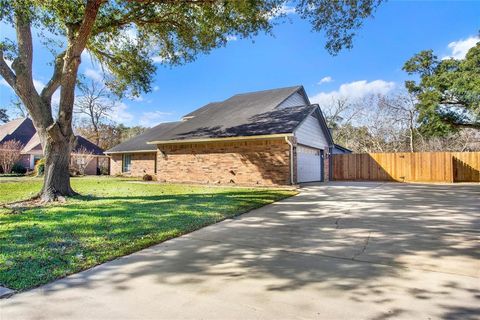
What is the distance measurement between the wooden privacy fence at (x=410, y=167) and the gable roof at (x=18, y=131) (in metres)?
29.0

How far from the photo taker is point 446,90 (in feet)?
58.6

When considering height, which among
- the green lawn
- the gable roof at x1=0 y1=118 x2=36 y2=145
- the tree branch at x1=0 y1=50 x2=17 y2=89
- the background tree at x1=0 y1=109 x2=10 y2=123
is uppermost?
the background tree at x1=0 y1=109 x2=10 y2=123

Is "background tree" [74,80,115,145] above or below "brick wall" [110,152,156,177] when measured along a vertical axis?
above

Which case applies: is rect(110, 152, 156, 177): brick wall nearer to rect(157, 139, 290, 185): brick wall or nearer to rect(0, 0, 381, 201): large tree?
rect(157, 139, 290, 185): brick wall

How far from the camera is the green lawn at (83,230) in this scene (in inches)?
130

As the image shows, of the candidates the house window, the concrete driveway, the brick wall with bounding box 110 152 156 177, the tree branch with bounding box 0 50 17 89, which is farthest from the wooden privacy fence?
the tree branch with bounding box 0 50 17 89

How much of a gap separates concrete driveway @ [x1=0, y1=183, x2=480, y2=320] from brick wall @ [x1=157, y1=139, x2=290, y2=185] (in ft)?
25.9

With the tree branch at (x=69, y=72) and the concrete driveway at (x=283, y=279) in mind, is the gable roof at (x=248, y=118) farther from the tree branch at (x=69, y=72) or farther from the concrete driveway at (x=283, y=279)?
the concrete driveway at (x=283, y=279)

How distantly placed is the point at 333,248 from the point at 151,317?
2.70 metres

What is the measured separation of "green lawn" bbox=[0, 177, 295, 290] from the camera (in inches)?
130

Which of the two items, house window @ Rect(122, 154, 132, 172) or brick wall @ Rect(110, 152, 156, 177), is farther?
house window @ Rect(122, 154, 132, 172)

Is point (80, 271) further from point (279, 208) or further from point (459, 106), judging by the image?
point (459, 106)

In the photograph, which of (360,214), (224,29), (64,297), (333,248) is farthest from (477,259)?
(224,29)

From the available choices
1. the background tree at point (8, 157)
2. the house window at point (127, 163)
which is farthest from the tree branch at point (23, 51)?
the background tree at point (8, 157)
